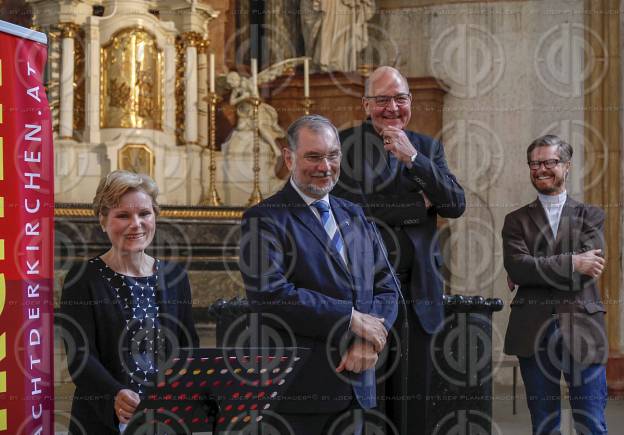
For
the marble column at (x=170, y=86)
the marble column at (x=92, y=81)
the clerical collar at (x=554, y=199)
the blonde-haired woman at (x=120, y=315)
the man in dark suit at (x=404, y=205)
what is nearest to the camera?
the blonde-haired woman at (x=120, y=315)

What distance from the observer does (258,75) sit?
340 inches

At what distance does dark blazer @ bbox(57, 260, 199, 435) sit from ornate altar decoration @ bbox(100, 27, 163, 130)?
4.90 metres

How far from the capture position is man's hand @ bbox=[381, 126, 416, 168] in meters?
3.53

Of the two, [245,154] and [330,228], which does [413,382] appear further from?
[245,154]

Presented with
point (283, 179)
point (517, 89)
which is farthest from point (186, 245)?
point (517, 89)

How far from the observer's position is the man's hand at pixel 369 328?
2.97 metres

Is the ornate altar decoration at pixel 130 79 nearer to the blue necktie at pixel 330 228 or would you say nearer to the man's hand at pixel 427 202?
the man's hand at pixel 427 202

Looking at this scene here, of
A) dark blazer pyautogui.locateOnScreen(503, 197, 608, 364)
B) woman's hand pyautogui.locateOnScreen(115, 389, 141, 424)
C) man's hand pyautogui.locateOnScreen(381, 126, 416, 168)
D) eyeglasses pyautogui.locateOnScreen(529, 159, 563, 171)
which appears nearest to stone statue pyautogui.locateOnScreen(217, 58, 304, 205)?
dark blazer pyautogui.locateOnScreen(503, 197, 608, 364)

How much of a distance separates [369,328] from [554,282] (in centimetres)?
143

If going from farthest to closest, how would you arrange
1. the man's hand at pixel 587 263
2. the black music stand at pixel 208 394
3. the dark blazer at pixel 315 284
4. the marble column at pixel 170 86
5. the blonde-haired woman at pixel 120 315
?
1. the marble column at pixel 170 86
2. the man's hand at pixel 587 263
3. the blonde-haired woman at pixel 120 315
4. the dark blazer at pixel 315 284
5. the black music stand at pixel 208 394

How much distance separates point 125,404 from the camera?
3.00 metres

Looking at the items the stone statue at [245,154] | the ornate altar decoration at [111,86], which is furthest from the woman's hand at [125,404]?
the stone statue at [245,154]

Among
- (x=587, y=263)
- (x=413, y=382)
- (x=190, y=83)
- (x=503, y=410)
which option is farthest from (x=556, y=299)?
(x=190, y=83)

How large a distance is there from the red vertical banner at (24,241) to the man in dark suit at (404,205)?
1.07m
